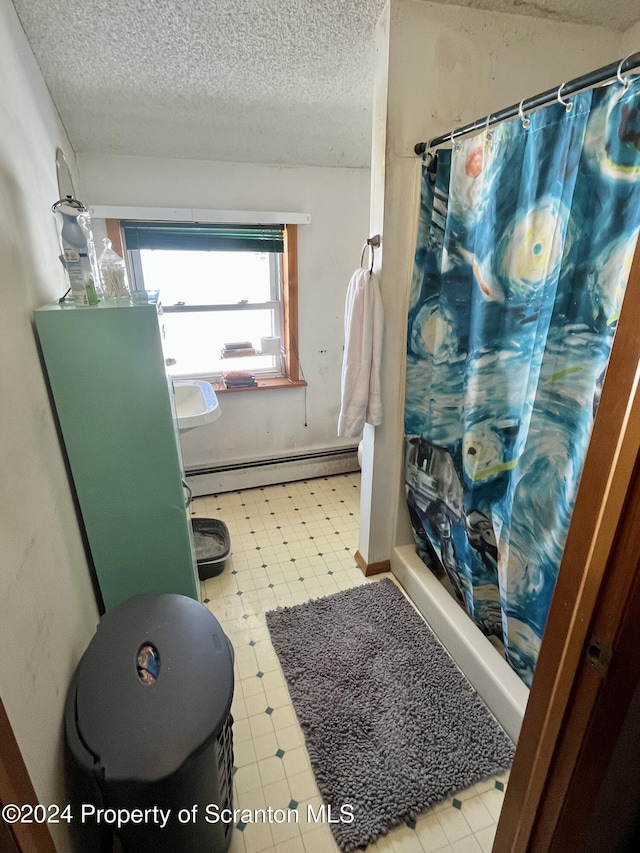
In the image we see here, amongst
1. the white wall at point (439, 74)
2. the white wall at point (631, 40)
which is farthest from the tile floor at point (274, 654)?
the white wall at point (631, 40)

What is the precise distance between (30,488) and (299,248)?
212 cm

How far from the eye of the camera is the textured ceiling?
128 centimetres

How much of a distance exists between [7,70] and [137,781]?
1736 mm

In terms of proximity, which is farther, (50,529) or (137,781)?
(50,529)

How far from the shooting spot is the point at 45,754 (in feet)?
2.82

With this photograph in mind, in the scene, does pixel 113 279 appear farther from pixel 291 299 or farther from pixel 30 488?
pixel 291 299

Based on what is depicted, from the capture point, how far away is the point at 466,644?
5.10ft

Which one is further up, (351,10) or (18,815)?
(351,10)

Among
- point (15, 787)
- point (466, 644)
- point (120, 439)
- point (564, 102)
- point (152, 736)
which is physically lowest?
point (466, 644)

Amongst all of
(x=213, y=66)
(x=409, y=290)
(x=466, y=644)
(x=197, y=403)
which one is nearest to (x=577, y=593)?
(x=466, y=644)

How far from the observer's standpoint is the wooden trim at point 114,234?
2.26 meters

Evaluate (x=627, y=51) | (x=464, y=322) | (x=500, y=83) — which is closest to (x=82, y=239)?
(x=464, y=322)

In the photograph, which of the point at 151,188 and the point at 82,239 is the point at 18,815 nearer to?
the point at 82,239

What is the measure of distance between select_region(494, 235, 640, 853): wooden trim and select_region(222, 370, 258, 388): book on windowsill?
229cm
